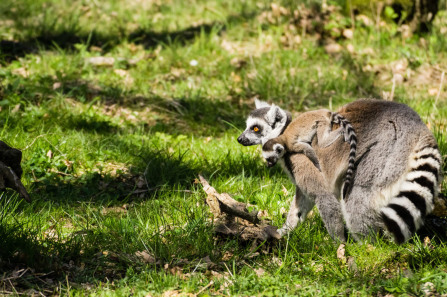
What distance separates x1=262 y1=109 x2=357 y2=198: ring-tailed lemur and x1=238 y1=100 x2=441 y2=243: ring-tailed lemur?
0.05 meters

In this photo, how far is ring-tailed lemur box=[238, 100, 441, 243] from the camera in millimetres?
3352

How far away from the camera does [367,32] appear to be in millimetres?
7445

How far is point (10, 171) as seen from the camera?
12.3 feet

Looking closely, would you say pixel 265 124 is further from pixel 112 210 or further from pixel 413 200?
pixel 112 210

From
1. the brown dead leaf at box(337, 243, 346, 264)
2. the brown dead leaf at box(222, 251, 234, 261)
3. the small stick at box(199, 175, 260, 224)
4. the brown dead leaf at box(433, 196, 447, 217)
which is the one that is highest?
the brown dead leaf at box(433, 196, 447, 217)

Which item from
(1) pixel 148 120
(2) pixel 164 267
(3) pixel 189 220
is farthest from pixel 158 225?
(1) pixel 148 120

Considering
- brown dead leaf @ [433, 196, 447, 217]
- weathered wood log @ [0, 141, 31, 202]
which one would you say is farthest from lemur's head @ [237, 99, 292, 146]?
weathered wood log @ [0, 141, 31, 202]

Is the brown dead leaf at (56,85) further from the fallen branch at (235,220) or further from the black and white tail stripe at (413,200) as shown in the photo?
the black and white tail stripe at (413,200)

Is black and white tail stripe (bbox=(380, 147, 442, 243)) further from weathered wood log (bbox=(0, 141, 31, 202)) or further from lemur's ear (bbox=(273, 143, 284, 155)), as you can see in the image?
weathered wood log (bbox=(0, 141, 31, 202))

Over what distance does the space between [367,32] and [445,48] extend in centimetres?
107

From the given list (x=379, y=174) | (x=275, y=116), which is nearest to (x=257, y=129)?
(x=275, y=116)

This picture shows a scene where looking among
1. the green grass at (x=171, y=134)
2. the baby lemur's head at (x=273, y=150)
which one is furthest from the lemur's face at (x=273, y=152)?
the green grass at (x=171, y=134)

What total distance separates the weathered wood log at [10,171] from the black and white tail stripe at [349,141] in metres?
2.22

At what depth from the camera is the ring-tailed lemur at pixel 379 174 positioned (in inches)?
132
